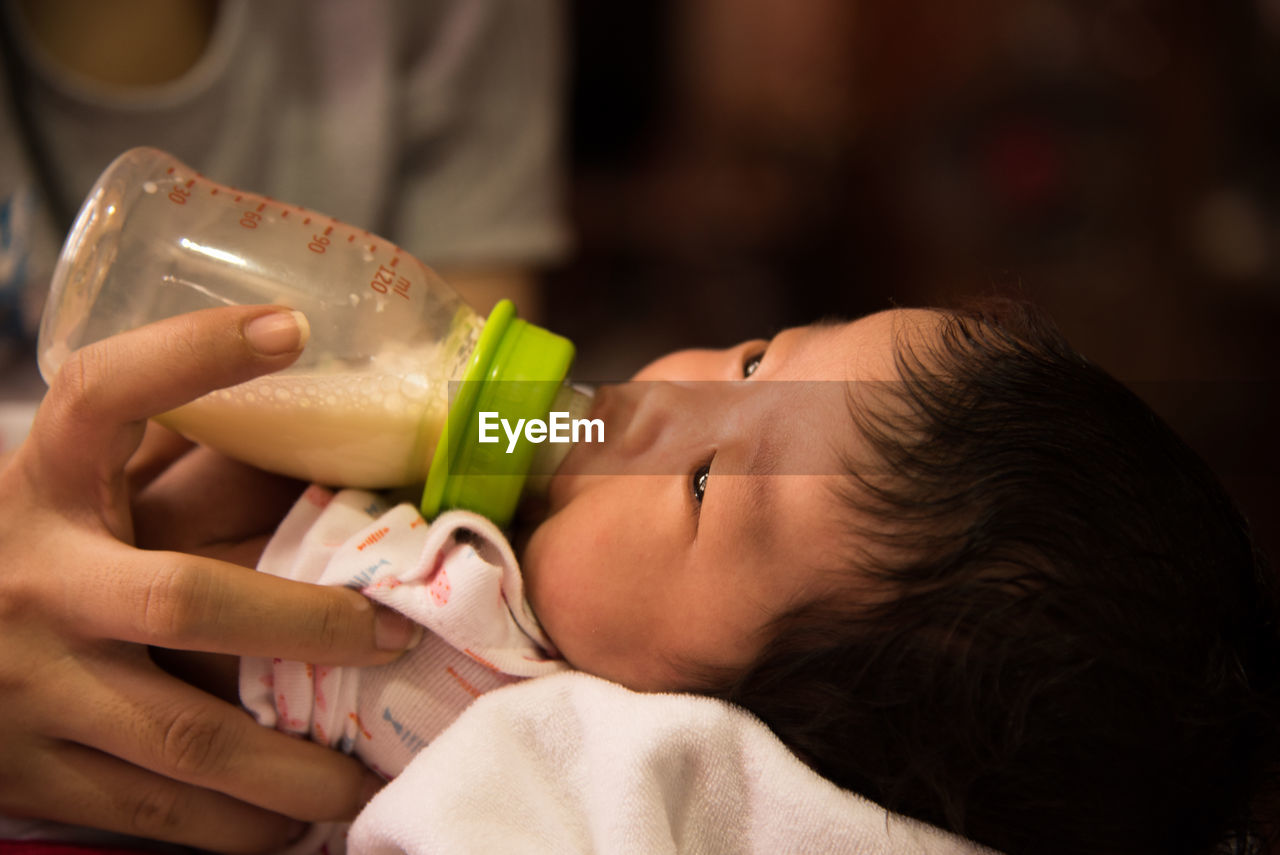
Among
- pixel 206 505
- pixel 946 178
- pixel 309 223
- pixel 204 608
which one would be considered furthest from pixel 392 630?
pixel 946 178

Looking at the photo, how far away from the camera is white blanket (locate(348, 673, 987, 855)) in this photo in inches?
26.3

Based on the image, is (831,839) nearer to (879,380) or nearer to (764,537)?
(764,537)

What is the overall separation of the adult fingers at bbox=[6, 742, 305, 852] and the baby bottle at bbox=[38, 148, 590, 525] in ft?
0.93

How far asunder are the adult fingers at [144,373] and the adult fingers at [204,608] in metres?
0.08

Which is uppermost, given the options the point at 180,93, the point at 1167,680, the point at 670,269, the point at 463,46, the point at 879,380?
the point at 463,46

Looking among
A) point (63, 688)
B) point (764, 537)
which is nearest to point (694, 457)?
point (764, 537)

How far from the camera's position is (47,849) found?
2.49 feet

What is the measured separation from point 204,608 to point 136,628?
6 centimetres

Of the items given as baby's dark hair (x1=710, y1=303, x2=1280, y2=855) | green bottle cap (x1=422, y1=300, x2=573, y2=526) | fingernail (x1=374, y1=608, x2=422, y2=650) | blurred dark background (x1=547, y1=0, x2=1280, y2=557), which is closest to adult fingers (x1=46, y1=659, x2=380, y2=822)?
fingernail (x1=374, y1=608, x2=422, y2=650)

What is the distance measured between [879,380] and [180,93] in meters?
1.21

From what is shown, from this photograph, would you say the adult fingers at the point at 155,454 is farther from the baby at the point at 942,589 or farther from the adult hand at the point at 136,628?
the baby at the point at 942,589

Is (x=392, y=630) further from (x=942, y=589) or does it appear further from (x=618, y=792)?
(x=942, y=589)

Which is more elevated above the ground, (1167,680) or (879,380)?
(879,380)

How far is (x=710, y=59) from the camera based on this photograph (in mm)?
3016
